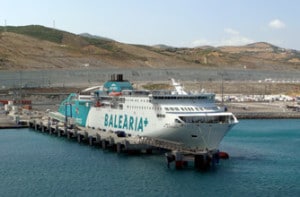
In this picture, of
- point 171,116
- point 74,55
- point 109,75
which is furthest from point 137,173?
point 74,55

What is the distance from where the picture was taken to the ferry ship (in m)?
42.7

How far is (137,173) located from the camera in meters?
40.5

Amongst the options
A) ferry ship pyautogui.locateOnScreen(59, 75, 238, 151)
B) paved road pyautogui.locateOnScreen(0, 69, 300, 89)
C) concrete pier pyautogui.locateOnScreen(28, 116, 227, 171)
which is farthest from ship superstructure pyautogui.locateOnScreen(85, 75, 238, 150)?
paved road pyautogui.locateOnScreen(0, 69, 300, 89)

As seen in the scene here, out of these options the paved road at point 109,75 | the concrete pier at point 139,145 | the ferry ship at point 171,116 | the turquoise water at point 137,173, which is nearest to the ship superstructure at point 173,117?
the ferry ship at point 171,116

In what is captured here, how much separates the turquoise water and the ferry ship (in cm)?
222

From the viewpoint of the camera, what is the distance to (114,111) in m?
53.2

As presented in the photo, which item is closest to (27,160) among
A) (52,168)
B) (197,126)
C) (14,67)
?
(52,168)

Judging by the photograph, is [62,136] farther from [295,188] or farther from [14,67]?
[14,67]

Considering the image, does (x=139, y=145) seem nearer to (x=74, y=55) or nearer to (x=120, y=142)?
(x=120, y=142)

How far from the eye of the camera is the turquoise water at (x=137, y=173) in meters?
36.1

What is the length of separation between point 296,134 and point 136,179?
2849 cm

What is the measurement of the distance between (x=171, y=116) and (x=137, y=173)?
5.66 m

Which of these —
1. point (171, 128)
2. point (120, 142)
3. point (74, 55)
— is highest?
point (74, 55)

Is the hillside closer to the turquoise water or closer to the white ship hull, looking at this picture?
the white ship hull
